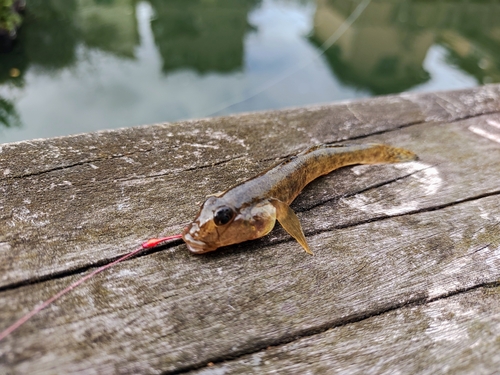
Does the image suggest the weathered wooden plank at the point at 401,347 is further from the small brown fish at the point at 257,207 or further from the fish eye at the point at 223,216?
the fish eye at the point at 223,216

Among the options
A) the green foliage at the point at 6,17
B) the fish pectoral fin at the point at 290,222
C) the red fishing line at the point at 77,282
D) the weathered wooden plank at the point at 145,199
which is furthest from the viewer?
the green foliage at the point at 6,17

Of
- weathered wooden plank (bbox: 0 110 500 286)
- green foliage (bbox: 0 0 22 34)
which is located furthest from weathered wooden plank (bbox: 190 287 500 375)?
green foliage (bbox: 0 0 22 34)

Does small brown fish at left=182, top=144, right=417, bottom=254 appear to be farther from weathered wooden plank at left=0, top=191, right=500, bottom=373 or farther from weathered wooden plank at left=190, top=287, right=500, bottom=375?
weathered wooden plank at left=190, top=287, right=500, bottom=375

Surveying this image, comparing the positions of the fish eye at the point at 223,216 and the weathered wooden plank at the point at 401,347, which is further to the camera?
the fish eye at the point at 223,216

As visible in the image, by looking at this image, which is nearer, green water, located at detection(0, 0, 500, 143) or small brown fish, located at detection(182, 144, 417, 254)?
small brown fish, located at detection(182, 144, 417, 254)

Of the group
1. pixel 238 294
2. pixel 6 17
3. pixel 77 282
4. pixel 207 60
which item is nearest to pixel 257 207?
pixel 238 294

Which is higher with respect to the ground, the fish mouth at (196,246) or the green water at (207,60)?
the fish mouth at (196,246)

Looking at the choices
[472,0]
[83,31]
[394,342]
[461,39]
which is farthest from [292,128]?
[472,0]

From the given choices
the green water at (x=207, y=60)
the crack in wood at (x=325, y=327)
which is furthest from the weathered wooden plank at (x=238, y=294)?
the green water at (x=207, y=60)
